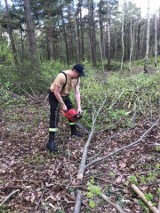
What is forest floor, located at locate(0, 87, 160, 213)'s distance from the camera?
312 cm

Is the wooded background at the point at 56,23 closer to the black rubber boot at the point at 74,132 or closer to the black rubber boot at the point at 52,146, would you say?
A: the black rubber boot at the point at 74,132

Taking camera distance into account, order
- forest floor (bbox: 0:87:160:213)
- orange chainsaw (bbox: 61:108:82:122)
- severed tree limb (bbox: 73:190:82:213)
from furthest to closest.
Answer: orange chainsaw (bbox: 61:108:82:122)
forest floor (bbox: 0:87:160:213)
severed tree limb (bbox: 73:190:82:213)

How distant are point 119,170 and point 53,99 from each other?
199cm

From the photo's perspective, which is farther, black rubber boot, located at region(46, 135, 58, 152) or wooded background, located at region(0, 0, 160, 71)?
wooded background, located at region(0, 0, 160, 71)

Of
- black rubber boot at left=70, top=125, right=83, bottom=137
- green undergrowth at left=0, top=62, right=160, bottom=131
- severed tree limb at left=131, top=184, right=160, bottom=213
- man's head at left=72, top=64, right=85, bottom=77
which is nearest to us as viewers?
severed tree limb at left=131, top=184, right=160, bottom=213

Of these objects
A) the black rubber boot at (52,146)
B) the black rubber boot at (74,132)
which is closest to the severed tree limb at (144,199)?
the black rubber boot at (52,146)

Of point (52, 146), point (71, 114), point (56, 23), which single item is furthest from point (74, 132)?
point (56, 23)

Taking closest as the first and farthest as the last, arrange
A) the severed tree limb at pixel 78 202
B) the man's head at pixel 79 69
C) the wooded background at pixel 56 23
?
the severed tree limb at pixel 78 202, the man's head at pixel 79 69, the wooded background at pixel 56 23

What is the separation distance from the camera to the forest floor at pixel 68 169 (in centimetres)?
312

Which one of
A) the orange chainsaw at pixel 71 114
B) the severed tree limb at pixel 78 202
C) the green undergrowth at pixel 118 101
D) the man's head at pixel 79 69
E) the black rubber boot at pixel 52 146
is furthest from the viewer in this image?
the green undergrowth at pixel 118 101

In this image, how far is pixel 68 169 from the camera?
3938mm

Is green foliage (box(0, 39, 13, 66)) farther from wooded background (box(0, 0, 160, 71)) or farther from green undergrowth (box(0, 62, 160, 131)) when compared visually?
green undergrowth (box(0, 62, 160, 131))

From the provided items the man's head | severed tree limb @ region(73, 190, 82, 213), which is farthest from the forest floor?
the man's head

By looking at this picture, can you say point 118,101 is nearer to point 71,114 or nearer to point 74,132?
point 74,132
